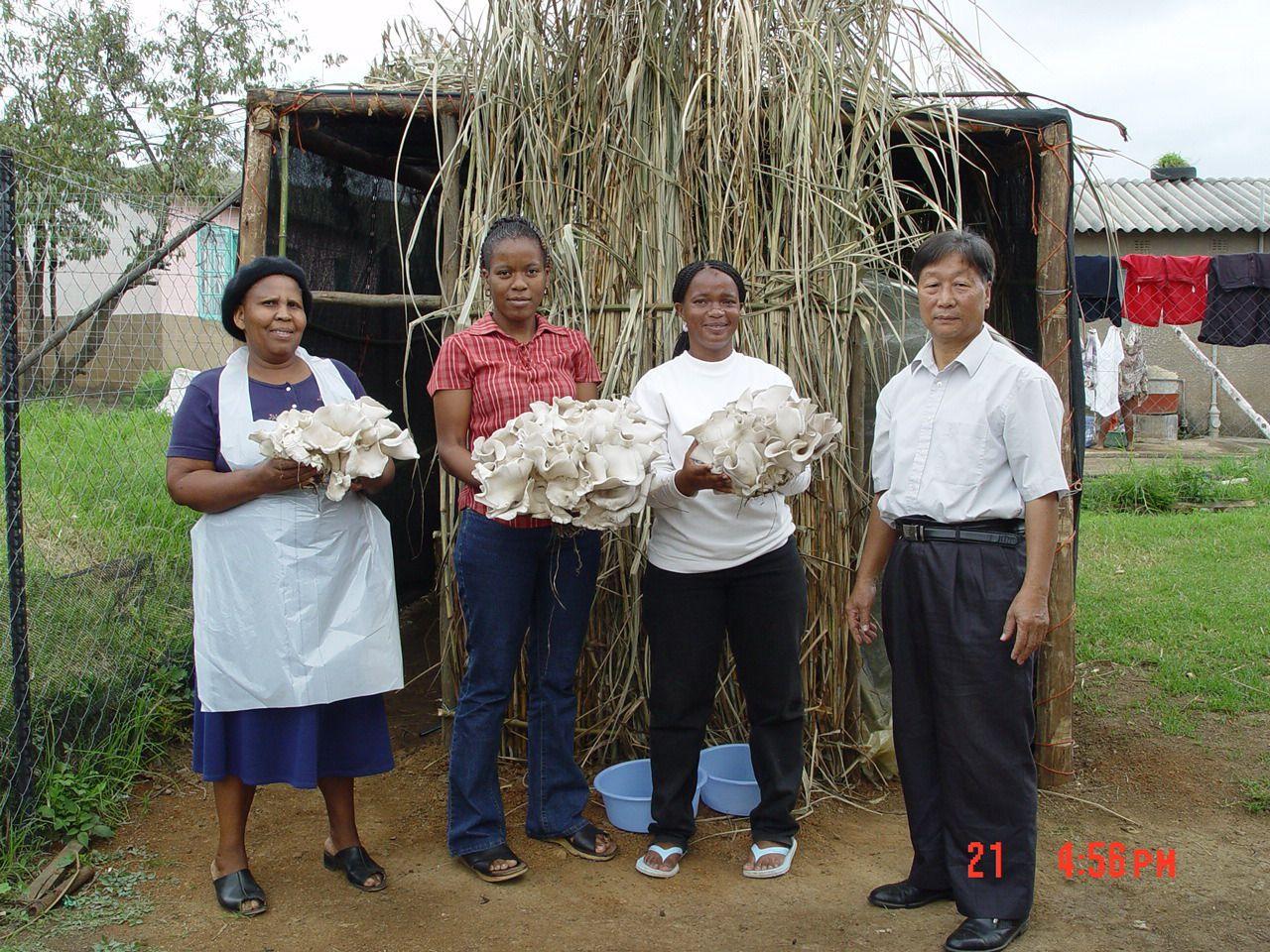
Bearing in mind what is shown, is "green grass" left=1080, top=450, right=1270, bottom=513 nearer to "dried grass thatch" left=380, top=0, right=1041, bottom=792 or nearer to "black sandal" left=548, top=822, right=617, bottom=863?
"dried grass thatch" left=380, top=0, right=1041, bottom=792

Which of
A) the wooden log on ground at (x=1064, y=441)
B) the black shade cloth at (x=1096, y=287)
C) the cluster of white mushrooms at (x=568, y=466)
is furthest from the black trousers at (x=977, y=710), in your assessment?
the black shade cloth at (x=1096, y=287)

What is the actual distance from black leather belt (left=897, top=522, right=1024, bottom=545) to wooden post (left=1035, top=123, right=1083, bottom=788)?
121 cm

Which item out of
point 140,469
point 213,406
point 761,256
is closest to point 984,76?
point 761,256

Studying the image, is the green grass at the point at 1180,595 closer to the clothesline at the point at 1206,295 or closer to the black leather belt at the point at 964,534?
the clothesline at the point at 1206,295

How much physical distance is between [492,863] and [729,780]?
2.83 feet

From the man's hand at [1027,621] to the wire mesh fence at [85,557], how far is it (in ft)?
9.29

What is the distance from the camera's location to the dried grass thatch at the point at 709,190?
11.7ft

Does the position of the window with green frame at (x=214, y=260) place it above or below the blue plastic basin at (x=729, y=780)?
above

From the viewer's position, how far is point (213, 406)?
8.69 ft

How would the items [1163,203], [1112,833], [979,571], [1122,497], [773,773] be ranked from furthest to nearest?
[1163,203], [1122,497], [1112,833], [773,773], [979,571]

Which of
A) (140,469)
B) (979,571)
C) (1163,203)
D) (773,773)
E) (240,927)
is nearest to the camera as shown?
(979,571)

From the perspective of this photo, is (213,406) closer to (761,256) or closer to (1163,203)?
(761,256)

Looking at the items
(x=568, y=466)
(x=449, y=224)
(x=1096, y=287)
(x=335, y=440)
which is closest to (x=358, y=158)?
(x=449, y=224)

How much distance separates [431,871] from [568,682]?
28.3 inches
